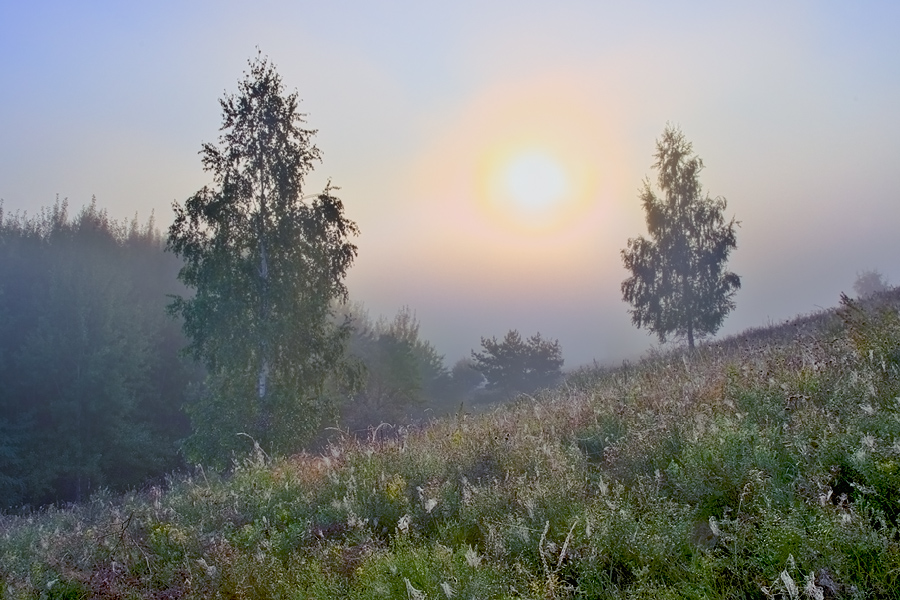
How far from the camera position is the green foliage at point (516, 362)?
4016 cm

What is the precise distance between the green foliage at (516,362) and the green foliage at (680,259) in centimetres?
1439

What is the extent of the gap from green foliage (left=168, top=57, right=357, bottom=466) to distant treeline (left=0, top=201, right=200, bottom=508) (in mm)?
17142

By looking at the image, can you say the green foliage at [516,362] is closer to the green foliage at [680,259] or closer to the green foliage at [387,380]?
the green foliage at [387,380]

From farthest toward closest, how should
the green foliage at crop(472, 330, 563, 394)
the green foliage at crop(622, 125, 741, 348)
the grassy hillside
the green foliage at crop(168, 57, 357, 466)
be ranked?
the green foliage at crop(472, 330, 563, 394) < the green foliage at crop(622, 125, 741, 348) < the green foliage at crop(168, 57, 357, 466) < the grassy hillside

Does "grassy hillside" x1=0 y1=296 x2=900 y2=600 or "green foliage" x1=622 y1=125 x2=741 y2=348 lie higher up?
"green foliage" x1=622 y1=125 x2=741 y2=348

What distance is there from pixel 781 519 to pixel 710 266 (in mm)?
24769

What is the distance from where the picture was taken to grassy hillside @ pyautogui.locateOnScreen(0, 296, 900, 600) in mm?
2670

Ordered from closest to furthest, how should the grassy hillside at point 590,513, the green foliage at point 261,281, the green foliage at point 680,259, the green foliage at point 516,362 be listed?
the grassy hillside at point 590,513
the green foliage at point 261,281
the green foliage at point 680,259
the green foliage at point 516,362

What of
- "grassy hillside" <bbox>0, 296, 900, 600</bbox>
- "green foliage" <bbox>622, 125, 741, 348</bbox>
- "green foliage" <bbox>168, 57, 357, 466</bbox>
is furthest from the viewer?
"green foliage" <bbox>622, 125, 741, 348</bbox>

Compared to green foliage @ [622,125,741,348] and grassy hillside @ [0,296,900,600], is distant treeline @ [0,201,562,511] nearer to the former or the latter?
green foliage @ [622,125,741,348]

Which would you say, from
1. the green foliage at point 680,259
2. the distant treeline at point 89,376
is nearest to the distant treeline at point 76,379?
the distant treeline at point 89,376

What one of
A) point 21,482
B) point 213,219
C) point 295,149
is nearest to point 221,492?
point 213,219

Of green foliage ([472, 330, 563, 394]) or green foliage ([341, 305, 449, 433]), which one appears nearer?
green foliage ([341, 305, 449, 433])

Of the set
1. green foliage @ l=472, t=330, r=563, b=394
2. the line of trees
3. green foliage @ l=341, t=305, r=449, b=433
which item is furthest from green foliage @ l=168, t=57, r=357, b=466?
green foliage @ l=472, t=330, r=563, b=394
